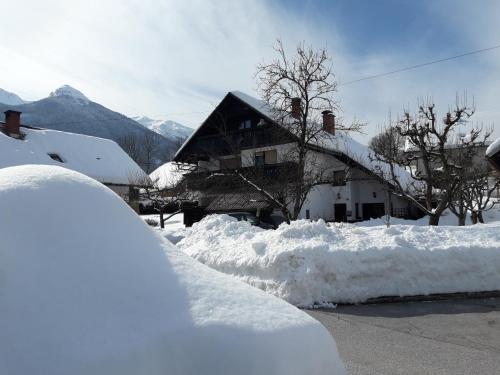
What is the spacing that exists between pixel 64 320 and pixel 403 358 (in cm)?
373

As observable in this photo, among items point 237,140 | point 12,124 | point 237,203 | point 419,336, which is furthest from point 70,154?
point 419,336

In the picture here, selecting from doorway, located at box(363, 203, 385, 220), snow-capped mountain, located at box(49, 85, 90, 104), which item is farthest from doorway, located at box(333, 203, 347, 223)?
snow-capped mountain, located at box(49, 85, 90, 104)

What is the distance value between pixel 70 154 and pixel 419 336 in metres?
31.9

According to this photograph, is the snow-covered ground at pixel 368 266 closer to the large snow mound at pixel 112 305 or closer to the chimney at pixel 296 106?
the large snow mound at pixel 112 305

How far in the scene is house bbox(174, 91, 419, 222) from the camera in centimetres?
2502

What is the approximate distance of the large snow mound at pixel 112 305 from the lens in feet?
5.99

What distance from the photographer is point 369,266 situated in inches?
288

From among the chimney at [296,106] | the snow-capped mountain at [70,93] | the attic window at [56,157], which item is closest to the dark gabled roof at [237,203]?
the chimney at [296,106]

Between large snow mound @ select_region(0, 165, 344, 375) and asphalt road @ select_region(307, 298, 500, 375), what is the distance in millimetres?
2120

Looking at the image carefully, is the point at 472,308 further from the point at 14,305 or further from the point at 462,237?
the point at 14,305

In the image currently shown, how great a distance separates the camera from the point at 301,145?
664 inches

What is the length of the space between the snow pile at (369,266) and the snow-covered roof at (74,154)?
24650 millimetres

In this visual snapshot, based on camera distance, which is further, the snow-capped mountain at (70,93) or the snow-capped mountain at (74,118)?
the snow-capped mountain at (70,93)

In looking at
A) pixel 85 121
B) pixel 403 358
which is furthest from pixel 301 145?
pixel 85 121
